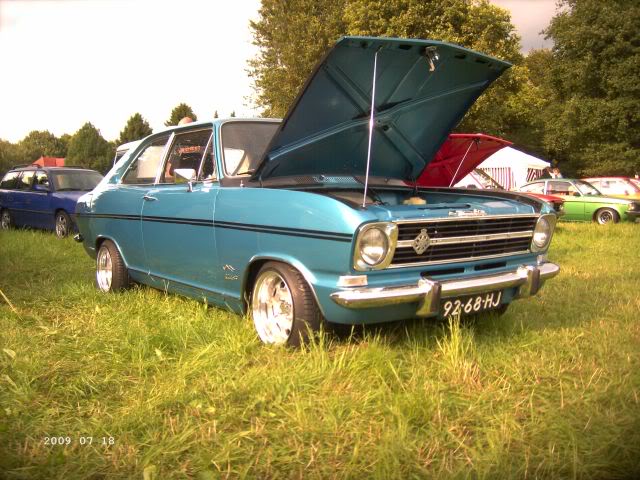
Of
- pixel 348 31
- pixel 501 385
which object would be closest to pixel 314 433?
pixel 501 385

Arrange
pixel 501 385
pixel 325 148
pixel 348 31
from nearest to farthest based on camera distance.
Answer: pixel 501 385
pixel 325 148
pixel 348 31

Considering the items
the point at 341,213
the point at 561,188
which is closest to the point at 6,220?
the point at 341,213

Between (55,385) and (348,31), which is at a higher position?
(348,31)

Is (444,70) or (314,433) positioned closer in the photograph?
(314,433)

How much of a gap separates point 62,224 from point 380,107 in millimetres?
8453

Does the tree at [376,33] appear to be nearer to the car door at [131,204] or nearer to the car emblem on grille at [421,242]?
the car door at [131,204]

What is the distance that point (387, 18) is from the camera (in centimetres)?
2291

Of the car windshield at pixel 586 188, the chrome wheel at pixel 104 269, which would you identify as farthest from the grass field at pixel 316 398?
the car windshield at pixel 586 188

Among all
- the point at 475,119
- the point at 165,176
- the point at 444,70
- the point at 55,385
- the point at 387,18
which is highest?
the point at 387,18

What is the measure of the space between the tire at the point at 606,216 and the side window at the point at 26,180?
14170 millimetres

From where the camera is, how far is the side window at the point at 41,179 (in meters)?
10.9

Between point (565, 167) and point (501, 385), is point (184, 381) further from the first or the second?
point (565, 167)

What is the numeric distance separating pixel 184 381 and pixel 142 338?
0.77 m

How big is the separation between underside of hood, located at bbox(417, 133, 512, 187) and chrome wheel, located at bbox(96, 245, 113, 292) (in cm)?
314
